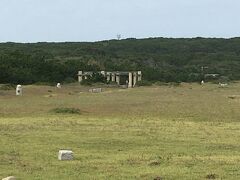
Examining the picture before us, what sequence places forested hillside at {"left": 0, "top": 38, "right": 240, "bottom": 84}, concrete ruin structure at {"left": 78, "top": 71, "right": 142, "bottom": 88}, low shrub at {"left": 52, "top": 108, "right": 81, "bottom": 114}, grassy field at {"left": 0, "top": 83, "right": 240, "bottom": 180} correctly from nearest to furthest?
grassy field at {"left": 0, "top": 83, "right": 240, "bottom": 180}
low shrub at {"left": 52, "top": 108, "right": 81, "bottom": 114}
forested hillside at {"left": 0, "top": 38, "right": 240, "bottom": 84}
concrete ruin structure at {"left": 78, "top": 71, "right": 142, "bottom": 88}

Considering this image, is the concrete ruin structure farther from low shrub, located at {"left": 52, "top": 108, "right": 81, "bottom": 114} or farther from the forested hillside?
low shrub, located at {"left": 52, "top": 108, "right": 81, "bottom": 114}

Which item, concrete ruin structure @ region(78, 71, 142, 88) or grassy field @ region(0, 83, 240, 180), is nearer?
grassy field @ region(0, 83, 240, 180)

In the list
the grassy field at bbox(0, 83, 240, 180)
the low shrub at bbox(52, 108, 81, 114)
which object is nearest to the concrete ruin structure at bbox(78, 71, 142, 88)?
the low shrub at bbox(52, 108, 81, 114)

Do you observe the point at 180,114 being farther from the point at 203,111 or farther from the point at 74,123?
the point at 74,123

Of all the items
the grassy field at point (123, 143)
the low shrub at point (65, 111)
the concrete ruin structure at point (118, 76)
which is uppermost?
the grassy field at point (123, 143)

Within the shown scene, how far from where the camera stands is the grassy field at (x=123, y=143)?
14250mm

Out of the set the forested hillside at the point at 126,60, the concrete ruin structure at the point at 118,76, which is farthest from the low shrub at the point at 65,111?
the concrete ruin structure at the point at 118,76

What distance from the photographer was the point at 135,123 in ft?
92.4

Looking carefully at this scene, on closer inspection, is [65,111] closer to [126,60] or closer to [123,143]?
[123,143]

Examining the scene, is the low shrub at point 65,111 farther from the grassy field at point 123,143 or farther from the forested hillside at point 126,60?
the forested hillside at point 126,60

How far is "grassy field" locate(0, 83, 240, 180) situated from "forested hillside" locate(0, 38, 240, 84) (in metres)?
43.7

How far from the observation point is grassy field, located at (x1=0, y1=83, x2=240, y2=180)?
561 inches

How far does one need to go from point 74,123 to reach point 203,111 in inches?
421

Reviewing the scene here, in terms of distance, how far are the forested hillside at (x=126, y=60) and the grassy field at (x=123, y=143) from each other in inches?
1722
